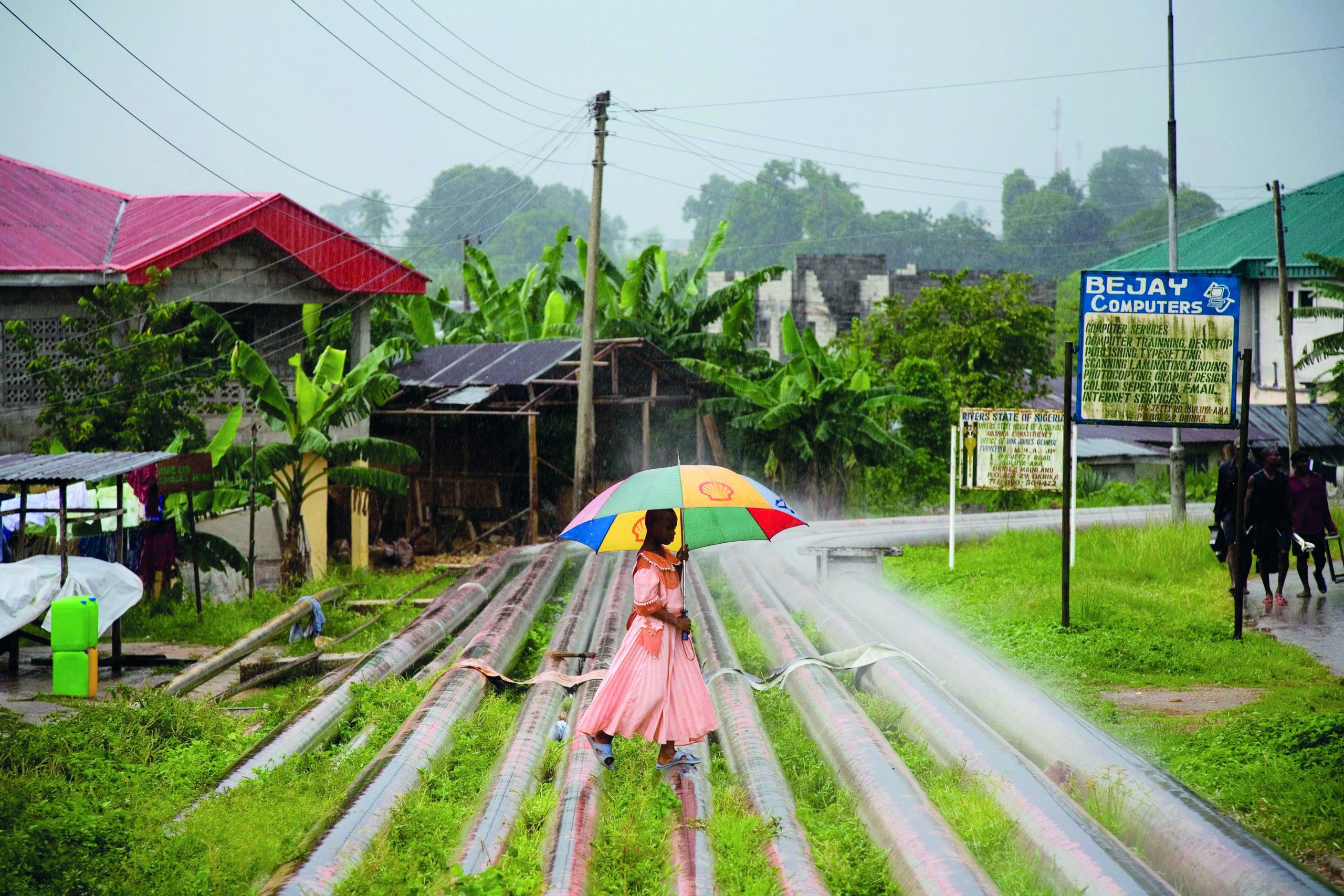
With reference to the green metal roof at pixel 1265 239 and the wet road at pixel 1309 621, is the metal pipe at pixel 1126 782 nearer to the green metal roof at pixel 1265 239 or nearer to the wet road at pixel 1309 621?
the wet road at pixel 1309 621

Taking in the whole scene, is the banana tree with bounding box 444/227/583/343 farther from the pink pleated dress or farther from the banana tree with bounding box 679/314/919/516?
the pink pleated dress

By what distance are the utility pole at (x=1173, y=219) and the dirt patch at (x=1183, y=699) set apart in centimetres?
895

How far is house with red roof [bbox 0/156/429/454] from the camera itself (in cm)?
1700

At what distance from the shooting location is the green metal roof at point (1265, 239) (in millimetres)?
28312

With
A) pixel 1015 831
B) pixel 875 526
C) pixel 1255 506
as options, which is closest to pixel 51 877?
pixel 1015 831

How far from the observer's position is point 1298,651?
9820 mm

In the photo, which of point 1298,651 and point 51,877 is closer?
point 51,877

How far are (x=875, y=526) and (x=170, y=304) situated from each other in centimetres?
1096

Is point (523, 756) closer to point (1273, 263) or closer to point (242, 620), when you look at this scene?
point (242, 620)

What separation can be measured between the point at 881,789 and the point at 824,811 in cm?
50

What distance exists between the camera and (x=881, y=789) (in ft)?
19.1

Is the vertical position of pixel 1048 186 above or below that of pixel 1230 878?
above

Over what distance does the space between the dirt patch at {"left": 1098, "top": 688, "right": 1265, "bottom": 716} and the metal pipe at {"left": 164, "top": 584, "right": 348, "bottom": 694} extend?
23.4ft

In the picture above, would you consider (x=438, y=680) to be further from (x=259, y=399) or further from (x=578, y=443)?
(x=578, y=443)
